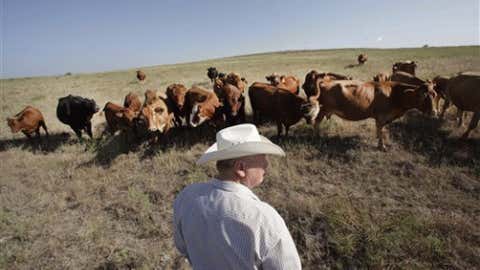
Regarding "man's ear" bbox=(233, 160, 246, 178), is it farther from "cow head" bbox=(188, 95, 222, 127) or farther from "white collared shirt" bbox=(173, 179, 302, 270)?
"cow head" bbox=(188, 95, 222, 127)

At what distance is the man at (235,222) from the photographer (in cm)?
153

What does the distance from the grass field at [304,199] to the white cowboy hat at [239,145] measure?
2.82 meters

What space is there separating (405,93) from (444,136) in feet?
5.31

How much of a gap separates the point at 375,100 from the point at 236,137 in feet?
20.2

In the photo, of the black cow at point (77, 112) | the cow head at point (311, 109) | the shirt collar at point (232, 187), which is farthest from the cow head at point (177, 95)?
the shirt collar at point (232, 187)

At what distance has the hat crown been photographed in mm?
1914

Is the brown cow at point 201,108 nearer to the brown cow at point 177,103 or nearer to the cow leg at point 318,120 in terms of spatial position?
the brown cow at point 177,103

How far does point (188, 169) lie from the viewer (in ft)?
22.7

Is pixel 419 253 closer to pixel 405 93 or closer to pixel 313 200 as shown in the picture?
pixel 313 200

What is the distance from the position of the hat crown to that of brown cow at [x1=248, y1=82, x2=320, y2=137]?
5.61 meters

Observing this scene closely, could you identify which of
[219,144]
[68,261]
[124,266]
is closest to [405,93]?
[219,144]

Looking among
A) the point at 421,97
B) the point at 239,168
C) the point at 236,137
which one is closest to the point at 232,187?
the point at 239,168

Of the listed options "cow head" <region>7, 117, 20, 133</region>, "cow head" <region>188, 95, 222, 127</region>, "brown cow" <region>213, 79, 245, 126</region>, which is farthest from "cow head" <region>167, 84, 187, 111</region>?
"cow head" <region>7, 117, 20, 133</region>

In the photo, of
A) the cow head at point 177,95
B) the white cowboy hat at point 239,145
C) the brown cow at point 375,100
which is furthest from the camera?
the cow head at point 177,95
